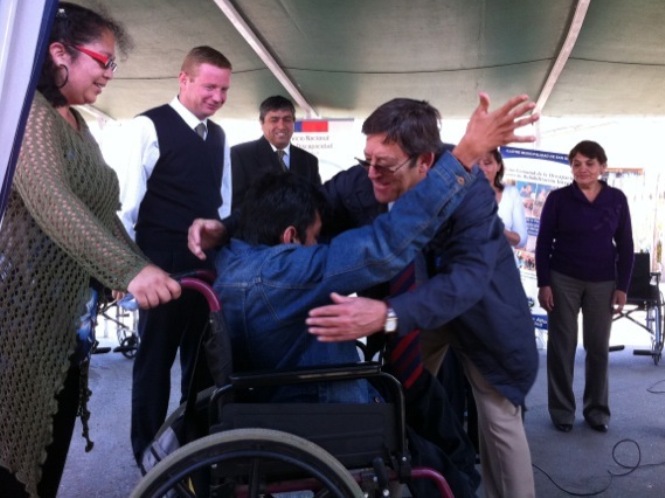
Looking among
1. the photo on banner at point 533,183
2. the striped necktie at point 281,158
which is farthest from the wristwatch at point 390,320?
the photo on banner at point 533,183

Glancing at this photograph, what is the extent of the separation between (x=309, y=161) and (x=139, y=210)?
177cm

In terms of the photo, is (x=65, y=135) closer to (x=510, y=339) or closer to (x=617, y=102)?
(x=510, y=339)

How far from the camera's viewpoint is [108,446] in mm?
3895

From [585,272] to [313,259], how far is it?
2.97 meters

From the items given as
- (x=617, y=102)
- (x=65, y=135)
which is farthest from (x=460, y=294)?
(x=617, y=102)

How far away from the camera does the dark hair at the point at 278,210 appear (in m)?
1.93

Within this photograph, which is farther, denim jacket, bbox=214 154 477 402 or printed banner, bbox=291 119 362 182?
printed banner, bbox=291 119 362 182

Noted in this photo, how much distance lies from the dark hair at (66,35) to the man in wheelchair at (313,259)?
563mm

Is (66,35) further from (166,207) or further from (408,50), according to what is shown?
(408,50)

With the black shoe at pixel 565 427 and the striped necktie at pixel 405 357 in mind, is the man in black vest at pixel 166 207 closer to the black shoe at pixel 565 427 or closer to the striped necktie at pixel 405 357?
the striped necktie at pixel 405 357

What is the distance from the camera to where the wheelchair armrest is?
1716mm

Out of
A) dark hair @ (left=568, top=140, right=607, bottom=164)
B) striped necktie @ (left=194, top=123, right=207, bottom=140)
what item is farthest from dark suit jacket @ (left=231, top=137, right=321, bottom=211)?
dark hair @ (left=568, top=140, right=607, bottom=164)

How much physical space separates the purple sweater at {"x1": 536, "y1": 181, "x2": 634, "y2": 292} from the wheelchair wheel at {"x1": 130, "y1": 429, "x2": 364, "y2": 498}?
3071mm

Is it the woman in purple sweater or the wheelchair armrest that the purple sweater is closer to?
the woman in purple sweater
